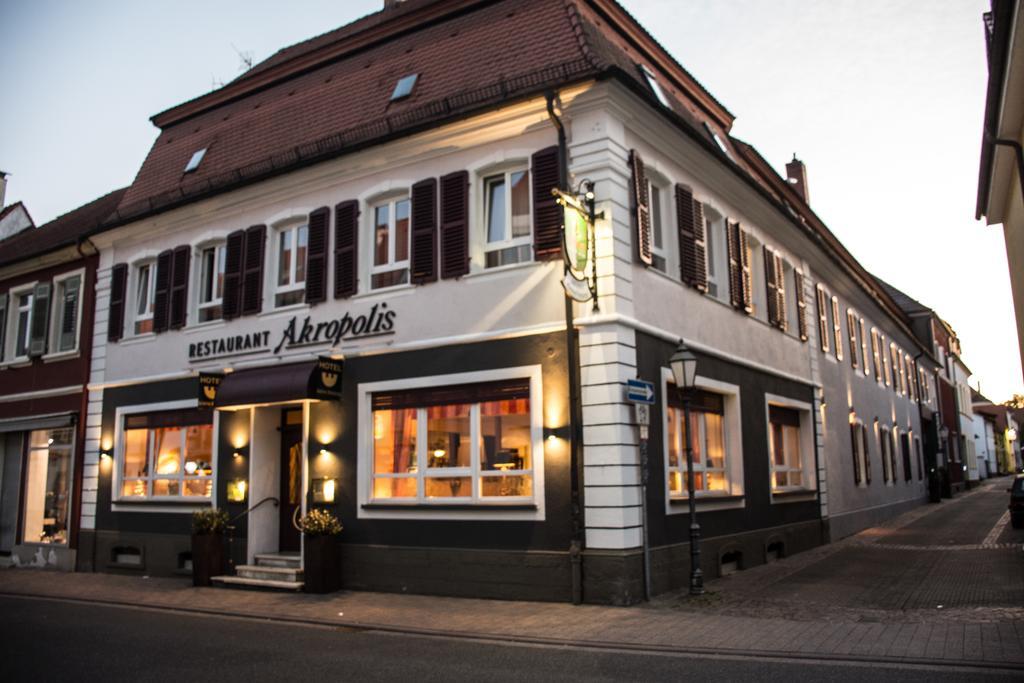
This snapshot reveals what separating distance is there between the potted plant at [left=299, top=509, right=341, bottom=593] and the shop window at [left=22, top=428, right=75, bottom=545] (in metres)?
8.34

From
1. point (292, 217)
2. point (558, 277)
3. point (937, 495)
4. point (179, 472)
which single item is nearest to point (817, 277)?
point (558, 277)

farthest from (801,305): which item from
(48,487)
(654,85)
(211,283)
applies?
(48,487)

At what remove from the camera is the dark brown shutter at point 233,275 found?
54.2 feet

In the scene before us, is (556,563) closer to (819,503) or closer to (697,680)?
(697,680)

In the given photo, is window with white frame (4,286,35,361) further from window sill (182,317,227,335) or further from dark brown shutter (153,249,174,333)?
window sill (182,317,227,335)

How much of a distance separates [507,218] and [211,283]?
287 inches

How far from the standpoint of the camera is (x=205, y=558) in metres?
15.0

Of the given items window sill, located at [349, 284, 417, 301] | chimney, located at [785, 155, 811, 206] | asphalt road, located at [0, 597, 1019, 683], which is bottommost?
asphalt road, located at [0, 597, 1019, 683]

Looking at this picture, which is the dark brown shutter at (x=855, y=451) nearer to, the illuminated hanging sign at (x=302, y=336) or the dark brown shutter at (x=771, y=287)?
the dark brown shutter at (x=771, y=287)

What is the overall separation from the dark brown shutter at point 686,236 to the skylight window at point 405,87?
5050 mm

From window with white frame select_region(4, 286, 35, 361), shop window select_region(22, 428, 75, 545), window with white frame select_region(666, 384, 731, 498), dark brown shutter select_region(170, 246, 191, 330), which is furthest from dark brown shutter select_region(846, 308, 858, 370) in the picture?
window with white frame select_region(4, 286, 35, 361)

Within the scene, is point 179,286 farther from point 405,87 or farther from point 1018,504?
point 1018,504

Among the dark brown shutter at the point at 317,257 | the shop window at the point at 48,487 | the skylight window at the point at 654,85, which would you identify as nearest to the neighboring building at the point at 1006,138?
the skylight window at the point at 654,85

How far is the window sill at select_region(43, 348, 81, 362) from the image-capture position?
19.5m
